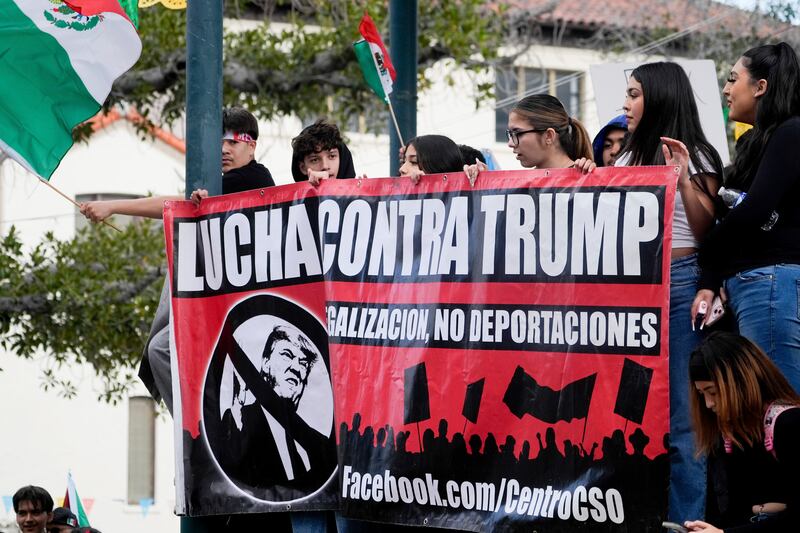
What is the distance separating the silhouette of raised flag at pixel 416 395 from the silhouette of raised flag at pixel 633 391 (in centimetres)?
76

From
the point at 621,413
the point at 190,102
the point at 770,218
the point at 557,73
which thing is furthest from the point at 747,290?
the point at 557,73

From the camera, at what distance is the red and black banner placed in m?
4.84

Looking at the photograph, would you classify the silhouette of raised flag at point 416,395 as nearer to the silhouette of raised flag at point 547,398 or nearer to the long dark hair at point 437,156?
the silhouette of raised flag at point 547,398

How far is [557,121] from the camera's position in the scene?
5.46 meters

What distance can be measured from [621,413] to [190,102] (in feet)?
7.99

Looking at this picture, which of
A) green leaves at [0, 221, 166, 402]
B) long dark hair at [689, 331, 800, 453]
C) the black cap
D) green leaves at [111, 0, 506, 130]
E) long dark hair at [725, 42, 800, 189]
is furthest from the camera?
green leaves at [111, 0, 506, 130]

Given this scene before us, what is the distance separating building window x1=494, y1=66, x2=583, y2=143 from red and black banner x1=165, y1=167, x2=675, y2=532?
58.1 feet

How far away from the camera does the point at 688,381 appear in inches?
192

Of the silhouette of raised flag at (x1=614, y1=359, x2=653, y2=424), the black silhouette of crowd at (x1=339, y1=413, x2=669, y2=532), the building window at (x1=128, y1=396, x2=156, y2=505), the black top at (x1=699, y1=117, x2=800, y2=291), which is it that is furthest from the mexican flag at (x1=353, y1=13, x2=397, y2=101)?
the building window at (x1=128, y1=396, x2=156, y2=505)

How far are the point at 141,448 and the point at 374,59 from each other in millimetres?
18076

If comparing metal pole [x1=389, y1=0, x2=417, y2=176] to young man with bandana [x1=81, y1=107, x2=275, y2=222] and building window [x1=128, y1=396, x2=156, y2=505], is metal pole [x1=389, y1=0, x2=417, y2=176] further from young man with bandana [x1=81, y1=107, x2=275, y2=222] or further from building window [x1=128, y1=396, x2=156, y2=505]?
building window [x1=128, y1=396, x2=156, y2=505]

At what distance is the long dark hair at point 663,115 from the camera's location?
5.10 metres

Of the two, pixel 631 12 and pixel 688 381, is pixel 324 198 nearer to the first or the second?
pixel 688 381

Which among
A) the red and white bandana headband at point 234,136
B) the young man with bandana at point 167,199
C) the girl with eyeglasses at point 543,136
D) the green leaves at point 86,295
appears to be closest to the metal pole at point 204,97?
the young man with bandana at point 167,199
